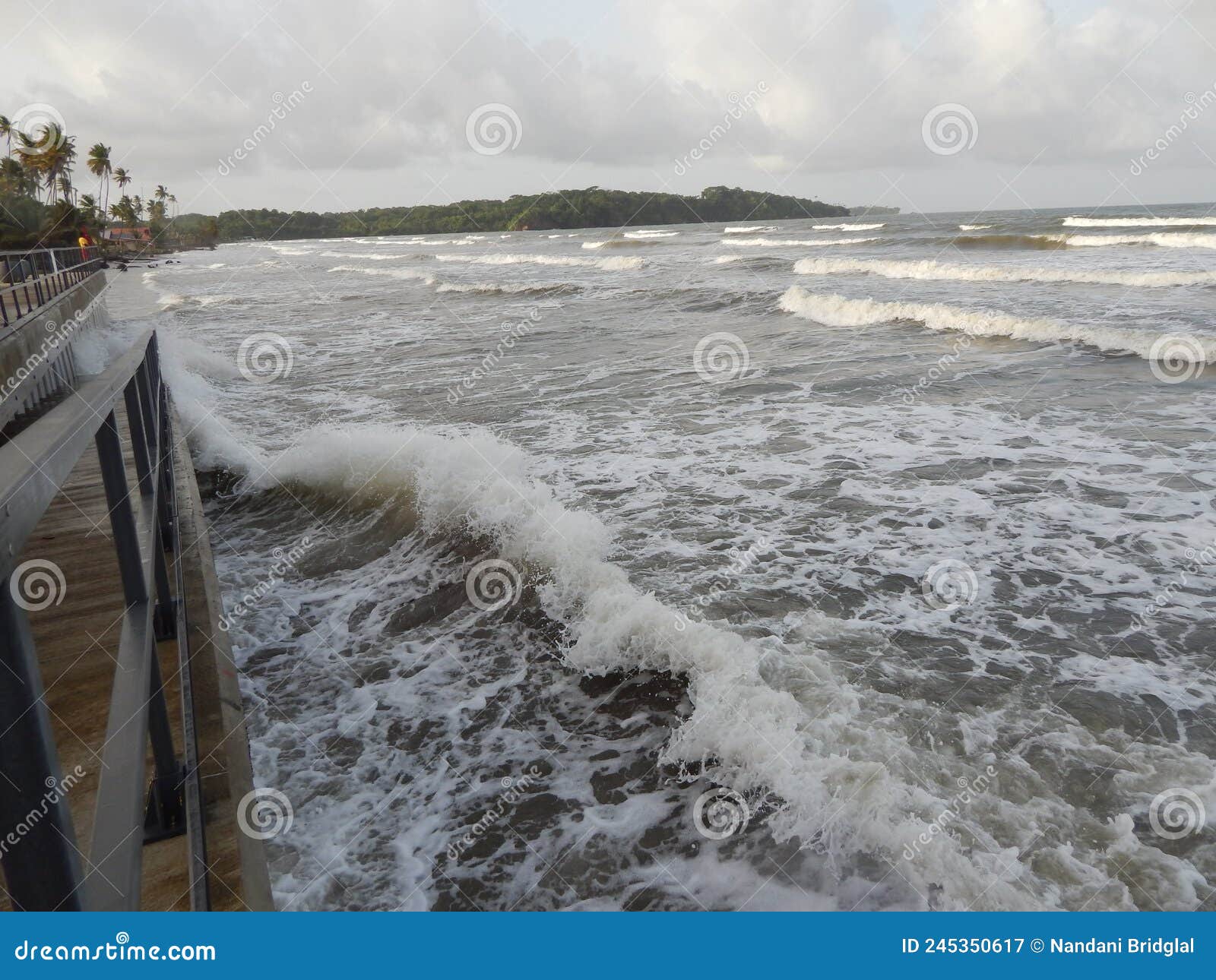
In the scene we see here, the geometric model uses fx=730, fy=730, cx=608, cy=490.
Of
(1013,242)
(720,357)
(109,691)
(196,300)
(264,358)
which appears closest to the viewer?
(109,691)

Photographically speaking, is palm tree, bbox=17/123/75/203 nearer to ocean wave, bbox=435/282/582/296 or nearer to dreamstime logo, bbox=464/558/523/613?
ocean wave, bbox=435/282/582/296

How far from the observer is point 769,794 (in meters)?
4.03

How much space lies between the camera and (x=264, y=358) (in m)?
18.1

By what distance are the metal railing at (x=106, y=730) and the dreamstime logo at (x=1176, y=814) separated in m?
4.44

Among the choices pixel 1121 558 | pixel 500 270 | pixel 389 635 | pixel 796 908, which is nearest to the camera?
pixel 796 908

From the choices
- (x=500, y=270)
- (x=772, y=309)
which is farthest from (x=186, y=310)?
(x=772, y=309)

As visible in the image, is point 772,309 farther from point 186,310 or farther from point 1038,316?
point 186,310

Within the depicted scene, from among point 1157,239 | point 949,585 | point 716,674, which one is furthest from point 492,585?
point 1157,239

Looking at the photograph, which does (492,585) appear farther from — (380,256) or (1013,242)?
(380,256)

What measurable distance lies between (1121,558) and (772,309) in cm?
1898

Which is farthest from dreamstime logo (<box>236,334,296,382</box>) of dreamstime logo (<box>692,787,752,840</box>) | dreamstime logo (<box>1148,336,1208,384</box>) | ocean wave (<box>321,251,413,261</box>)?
ocean wave (<box>321,251,413,261</box>)

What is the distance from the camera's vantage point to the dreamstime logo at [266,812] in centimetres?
331

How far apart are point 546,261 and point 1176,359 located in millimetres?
41450

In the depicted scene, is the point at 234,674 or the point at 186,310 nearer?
the point at 234,674
